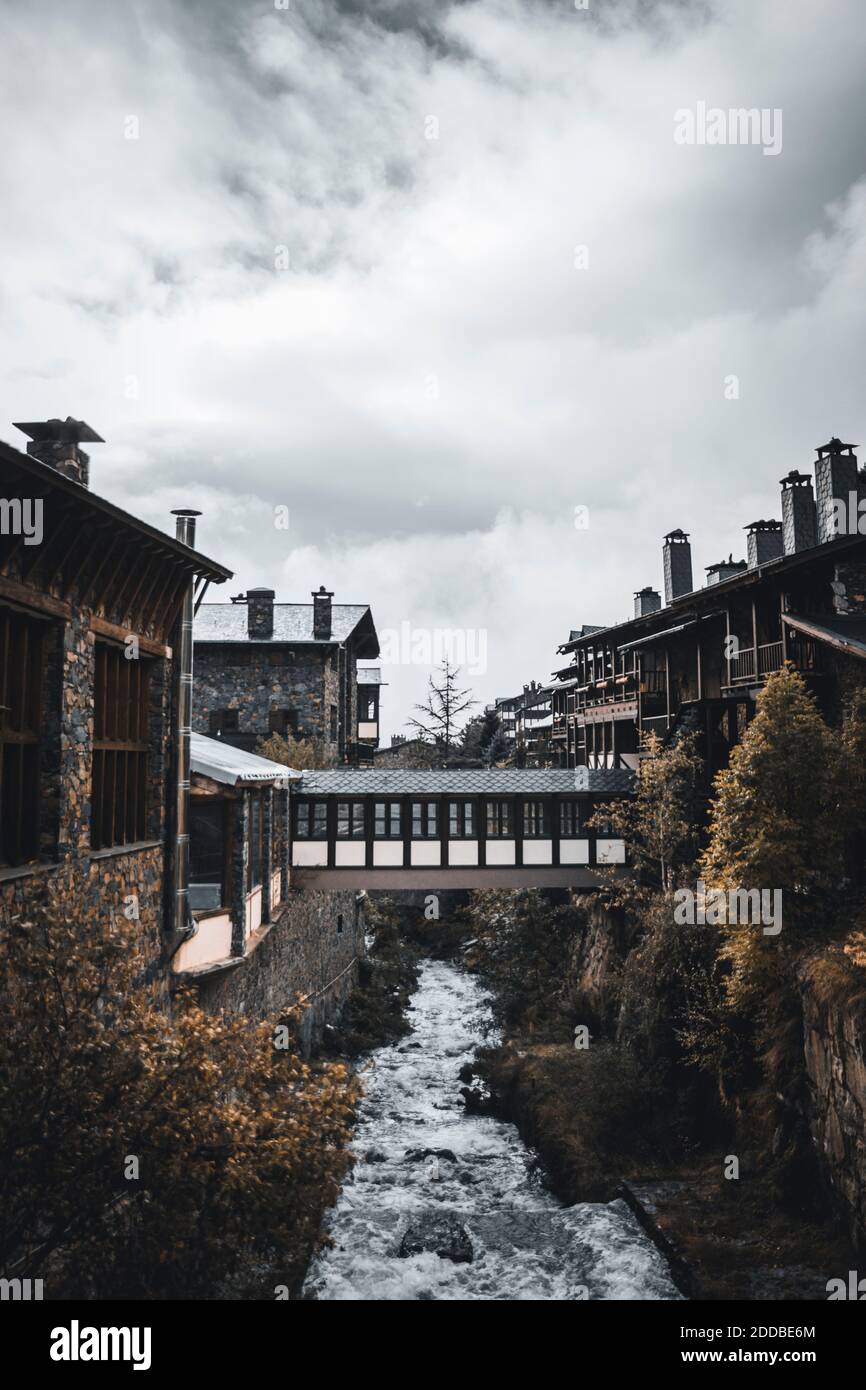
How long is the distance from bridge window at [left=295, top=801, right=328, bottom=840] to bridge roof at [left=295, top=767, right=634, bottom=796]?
1.53ft

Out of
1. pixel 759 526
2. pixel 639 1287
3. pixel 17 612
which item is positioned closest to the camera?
pixel 17 612

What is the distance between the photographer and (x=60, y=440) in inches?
449

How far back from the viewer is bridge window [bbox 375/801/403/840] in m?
22.2

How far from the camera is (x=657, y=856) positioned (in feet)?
66.9

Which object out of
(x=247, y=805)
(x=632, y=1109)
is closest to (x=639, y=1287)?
(x=632, y=1109)

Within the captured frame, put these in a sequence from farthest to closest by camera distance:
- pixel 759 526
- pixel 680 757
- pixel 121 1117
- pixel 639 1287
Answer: pixel 759 526
pixel 680 757
pixel 639 1287
pixel 121 1117

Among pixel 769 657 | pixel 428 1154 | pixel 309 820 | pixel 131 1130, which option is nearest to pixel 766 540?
pixel 769 657

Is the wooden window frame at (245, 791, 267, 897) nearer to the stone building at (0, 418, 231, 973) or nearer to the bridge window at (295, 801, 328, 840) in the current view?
the stone building at (0, 418, 231, 973)

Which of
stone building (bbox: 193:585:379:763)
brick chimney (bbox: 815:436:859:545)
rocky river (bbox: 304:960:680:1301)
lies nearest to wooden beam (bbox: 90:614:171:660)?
rocky river (bbox: 304:960:680:1301)

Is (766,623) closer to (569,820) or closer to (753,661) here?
(753,661)

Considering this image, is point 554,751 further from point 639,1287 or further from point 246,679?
point 639,1287

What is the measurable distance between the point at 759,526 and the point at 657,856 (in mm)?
10631

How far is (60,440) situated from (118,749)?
4.26 m
